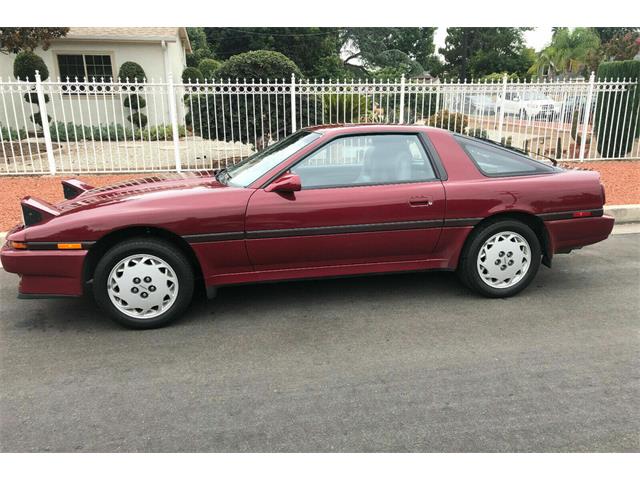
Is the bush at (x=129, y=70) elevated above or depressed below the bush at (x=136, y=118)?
above

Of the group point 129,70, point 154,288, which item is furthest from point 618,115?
point 129,70

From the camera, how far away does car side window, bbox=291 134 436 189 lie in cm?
408

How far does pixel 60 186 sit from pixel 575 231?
8.02m

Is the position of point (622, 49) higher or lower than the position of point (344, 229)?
higher

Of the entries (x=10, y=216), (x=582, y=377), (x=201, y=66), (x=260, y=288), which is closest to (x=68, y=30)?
(x=201, y=66)

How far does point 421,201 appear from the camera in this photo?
408 centimetres

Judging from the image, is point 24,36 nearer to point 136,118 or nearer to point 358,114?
point 136,118

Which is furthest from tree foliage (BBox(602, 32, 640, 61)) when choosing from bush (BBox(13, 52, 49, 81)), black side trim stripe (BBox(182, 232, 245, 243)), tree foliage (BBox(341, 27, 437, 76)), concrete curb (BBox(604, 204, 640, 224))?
black side trim stripe (BBox(182, 232, 245, 243))

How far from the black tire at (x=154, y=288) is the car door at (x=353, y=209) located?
53 centimetres

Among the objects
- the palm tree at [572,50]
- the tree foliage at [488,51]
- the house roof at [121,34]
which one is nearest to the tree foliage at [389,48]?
the tree foliage at [488,51]

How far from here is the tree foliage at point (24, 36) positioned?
568 inches

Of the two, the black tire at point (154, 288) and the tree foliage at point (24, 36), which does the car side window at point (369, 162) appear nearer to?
the black tire at point (154, 288)

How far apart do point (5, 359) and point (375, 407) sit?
8.08 ft

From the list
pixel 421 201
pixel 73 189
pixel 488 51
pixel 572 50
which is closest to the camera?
pixel 421 201
